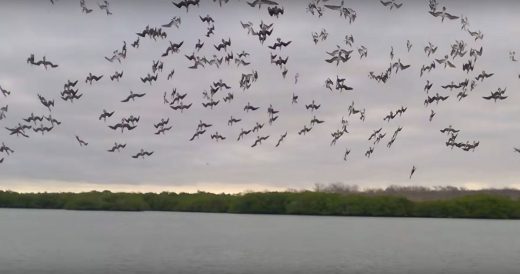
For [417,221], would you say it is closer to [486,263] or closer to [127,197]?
[127,197]

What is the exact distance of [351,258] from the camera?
33156 millimetres

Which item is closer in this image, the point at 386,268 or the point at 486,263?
the point at 386,268

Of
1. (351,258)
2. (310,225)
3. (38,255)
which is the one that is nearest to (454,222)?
(310,225)

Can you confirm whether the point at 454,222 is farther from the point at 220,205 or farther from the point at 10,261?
the point at 10,261

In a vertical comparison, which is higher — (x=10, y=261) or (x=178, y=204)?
(x=178, y=204)

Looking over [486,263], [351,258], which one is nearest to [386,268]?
[351,258]

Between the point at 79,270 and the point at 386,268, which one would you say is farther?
the point at 386,268

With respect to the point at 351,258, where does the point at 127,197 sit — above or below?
above

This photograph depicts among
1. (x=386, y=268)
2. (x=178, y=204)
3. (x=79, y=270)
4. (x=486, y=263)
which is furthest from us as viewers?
(x=178, y=204)

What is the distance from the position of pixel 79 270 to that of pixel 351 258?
42.5 feet

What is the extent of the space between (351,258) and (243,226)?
122ft

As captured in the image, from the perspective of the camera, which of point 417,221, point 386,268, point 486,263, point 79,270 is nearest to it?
point 79,270

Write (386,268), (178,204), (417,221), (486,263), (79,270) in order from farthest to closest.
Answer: (417,221)
(178,204)
(486,263)
(386,268)
(79,270)

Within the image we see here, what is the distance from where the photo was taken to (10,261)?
99.5 ft
